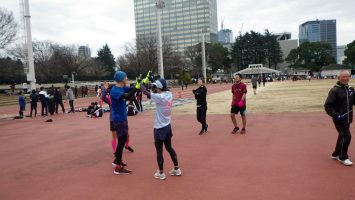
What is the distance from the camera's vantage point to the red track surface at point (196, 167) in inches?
211

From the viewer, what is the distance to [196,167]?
6.78 m

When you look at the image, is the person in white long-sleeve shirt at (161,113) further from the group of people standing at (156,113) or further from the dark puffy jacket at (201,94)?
the dark puffy jacket at (201,94)

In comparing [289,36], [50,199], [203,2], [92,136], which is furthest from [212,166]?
[289,36]

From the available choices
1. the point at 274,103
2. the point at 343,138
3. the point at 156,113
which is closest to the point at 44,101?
the point at 274,103

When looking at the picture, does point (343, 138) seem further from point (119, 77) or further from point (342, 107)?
point (119, 77)

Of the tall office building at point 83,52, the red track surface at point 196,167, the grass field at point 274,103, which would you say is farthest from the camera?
the tall office building at point 83,52

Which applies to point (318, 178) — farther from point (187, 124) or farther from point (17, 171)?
point (187, 124)

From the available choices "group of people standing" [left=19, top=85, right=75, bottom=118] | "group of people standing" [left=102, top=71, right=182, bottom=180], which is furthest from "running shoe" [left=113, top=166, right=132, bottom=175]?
"group of people standing" [left=19, top=85, right=75, bottom=118]

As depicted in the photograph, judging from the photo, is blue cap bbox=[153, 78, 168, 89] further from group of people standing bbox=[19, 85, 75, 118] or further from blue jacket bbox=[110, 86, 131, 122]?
group of people standing bbox=[19, 85, 75, 118]

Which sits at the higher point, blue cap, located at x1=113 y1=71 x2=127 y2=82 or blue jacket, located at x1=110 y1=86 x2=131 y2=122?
blue cap, located at x1=113 y1=71 x2=127 y2=82

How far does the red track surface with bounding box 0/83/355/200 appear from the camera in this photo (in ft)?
17.6

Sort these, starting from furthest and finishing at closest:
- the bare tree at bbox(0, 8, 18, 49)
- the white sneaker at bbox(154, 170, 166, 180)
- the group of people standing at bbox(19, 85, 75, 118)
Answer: the bare tree at bbox(0, 8, 18, 49), the group of people standing at bbox(19, 85, 75, 118), the white sneaker at bbox(154, 170, 166, 180)

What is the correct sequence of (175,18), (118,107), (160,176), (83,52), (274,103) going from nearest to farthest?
(160,176) → (118,107) → (274,103) → (175,18) → (83,52)

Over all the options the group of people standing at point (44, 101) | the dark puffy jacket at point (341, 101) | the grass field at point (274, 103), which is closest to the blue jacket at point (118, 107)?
the dark puffy jacket at point (341, 101)
